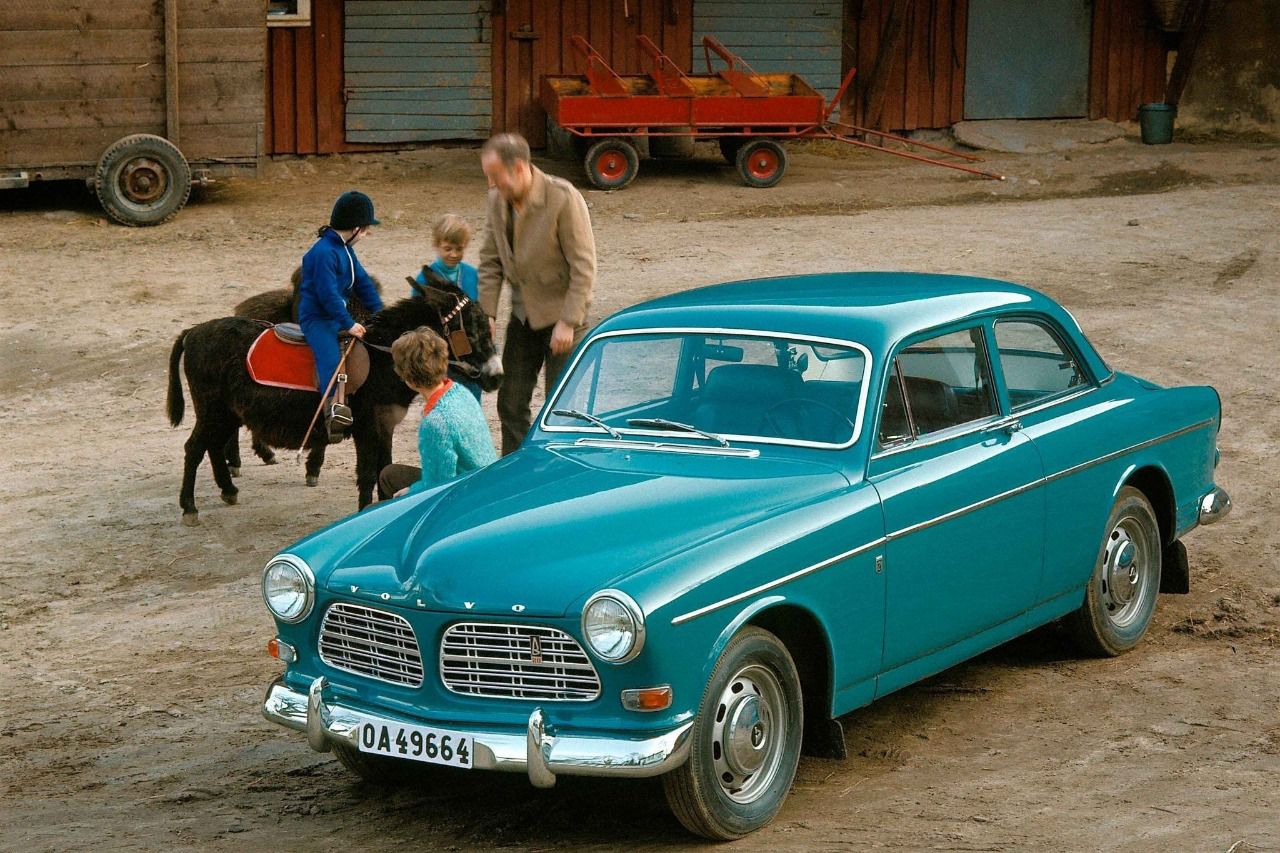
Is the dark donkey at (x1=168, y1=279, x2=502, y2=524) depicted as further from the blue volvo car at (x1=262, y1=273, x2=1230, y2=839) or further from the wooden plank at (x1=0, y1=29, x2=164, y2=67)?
the wooden plank at (x1=0, y1=29, x2=164, y2=67)

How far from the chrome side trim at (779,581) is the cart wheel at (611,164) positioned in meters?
13.4

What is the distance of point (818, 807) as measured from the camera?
18.4ft

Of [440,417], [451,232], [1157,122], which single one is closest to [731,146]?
[1157,122]

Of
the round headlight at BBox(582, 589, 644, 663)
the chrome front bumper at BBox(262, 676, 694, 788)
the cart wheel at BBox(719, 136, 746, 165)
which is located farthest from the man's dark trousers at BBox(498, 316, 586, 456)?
the cart wheel at BBox(719, 136, 746, 165)

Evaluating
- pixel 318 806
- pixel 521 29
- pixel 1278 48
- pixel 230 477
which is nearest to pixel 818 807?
pixel 318 806

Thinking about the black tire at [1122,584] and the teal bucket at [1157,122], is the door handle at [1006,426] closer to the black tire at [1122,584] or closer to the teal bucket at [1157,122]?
the black tire at [1122,584]

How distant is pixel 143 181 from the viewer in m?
16.8

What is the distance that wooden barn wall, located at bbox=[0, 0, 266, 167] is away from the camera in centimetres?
1620

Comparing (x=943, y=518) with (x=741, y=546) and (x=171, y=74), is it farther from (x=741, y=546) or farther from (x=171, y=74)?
(x=171, y=74)

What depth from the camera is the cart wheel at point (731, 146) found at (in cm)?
1998

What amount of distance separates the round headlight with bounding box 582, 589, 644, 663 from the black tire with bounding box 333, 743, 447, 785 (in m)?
1.17

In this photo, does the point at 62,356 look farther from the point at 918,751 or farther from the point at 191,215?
the point at 918,751

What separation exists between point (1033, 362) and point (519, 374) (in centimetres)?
273

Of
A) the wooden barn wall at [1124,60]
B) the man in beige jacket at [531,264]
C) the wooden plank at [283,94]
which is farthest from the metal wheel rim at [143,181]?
the wooden barn wall at [1124,60]
